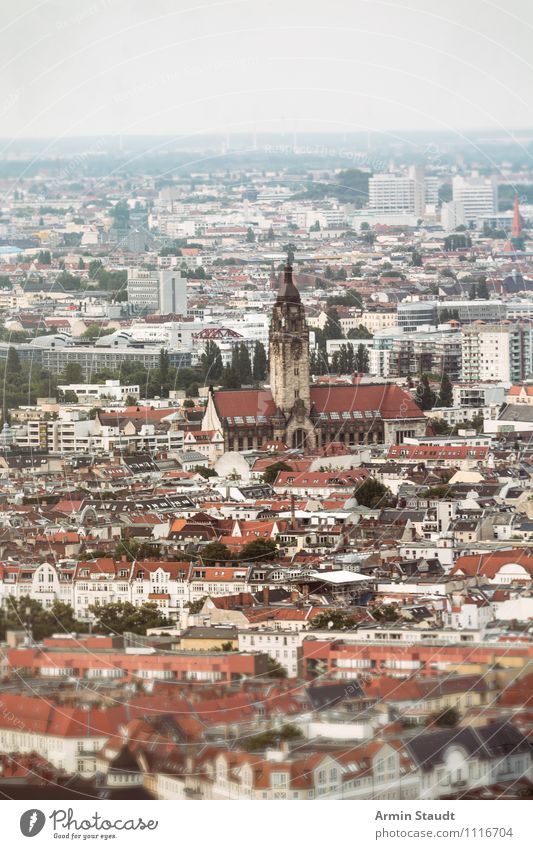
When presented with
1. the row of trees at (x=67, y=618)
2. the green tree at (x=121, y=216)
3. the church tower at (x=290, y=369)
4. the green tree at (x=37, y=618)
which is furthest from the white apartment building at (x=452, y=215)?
the green tree at (x=37, y=618)

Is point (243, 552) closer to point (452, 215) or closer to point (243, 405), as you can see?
point (243, 405)

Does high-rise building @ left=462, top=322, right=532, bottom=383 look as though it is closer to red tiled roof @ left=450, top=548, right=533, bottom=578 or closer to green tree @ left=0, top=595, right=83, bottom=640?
red tiled roof @ left=450, top=548, right=533, bottom=578

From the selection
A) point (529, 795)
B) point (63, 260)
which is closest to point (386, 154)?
point (63, 260)

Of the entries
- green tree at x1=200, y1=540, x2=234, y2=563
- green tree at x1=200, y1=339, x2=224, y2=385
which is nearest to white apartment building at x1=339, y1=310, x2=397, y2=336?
green tree at x1=200, y1=339, x2=224, y2=385

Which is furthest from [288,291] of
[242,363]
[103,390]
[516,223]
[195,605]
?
[195,605]

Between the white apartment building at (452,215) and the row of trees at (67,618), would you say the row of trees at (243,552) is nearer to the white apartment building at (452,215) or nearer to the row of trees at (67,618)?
the row of trees at (67,618)

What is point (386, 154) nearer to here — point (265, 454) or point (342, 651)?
point (265, 454)
